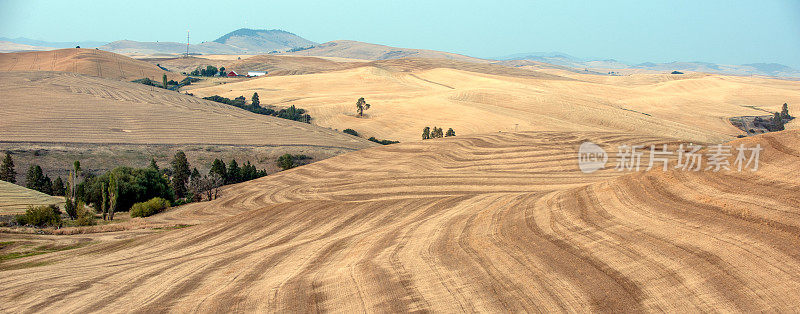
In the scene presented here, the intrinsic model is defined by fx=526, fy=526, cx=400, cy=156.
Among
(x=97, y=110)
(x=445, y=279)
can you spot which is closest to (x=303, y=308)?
(x=445, y=279)

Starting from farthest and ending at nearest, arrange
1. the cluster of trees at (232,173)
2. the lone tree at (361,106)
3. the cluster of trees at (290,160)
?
1. the lone tree at (361,106)
2. the cluster of trees at (290,160)
3. the cluster of trees at (232,173)

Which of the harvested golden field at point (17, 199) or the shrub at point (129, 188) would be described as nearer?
the harvested golden field at point (17, 199)

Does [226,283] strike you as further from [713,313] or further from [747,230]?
[747,230]

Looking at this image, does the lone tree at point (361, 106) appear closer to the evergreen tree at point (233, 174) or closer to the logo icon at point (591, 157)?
the evergreen tree at point (233, 174)

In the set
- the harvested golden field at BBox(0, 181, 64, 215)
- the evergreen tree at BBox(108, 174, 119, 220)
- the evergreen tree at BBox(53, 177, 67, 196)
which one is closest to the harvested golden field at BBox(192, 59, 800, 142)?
the evergreen tree at BBox(53, 177, 67, 196)

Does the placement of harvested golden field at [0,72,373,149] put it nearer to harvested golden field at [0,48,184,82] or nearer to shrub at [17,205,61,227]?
shrub at [17,205,61,227]

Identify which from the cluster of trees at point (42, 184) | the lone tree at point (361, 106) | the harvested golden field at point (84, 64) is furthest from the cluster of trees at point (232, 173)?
the harvested golden field at point (84, 64)
